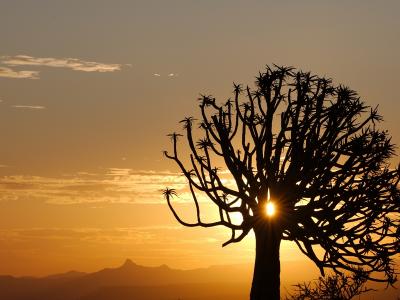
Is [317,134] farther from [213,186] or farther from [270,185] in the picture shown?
[213,186]

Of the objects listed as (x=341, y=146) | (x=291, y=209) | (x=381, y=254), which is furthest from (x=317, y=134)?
(x=381, y=254)

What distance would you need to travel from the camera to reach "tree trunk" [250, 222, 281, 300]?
61.6 ft

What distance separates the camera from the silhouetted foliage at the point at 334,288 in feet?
62.9

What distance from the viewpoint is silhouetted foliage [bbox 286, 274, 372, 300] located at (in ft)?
62.9

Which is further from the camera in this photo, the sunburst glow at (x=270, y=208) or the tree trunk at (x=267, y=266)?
the tree trunk at (x=267, y=266)

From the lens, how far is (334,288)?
63.6ft

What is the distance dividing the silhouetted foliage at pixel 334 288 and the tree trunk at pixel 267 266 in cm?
133

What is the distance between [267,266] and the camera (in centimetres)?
1892

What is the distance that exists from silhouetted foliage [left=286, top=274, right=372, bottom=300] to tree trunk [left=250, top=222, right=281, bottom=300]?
133 centimetres

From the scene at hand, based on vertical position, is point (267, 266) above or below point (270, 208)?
below

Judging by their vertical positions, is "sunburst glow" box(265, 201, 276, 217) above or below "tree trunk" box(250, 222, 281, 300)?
above

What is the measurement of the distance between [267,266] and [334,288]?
1.96 meters

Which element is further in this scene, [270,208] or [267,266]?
[267,266]

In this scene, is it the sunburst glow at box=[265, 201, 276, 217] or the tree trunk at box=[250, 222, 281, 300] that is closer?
the sunburst glow at box=[265, 201, 276, 217]
